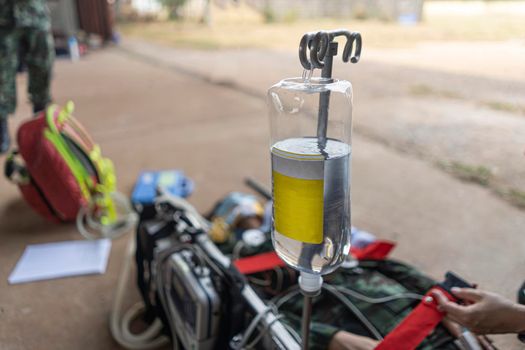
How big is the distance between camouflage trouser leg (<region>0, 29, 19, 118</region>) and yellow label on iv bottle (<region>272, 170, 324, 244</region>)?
2677 millimetres

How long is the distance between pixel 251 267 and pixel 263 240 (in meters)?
0.19

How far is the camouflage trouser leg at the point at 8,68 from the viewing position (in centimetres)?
267

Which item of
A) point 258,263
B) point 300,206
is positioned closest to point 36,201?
point 258,263

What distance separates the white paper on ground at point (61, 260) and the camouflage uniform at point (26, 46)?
57.1 inches

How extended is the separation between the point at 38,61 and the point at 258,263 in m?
2.34

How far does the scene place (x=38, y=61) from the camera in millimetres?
2820

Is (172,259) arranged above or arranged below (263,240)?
above

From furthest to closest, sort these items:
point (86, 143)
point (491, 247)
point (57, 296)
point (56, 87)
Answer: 1. point (56, 87)
2. point (86, 143)
3. point (491, 247)
4. point (57, 296)

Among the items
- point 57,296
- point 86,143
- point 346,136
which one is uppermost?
point 346,136

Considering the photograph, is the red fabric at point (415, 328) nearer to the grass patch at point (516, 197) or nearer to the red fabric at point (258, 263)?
the red fabric at point (258, 263)

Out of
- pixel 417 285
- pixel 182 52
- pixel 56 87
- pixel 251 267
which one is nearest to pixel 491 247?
pixel 417 285

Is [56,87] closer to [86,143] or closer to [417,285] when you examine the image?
[86,143]

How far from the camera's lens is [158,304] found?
1.34 meters

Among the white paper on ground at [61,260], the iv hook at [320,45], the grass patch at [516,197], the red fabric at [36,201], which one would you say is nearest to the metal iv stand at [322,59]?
the iv hook at [320,45]
